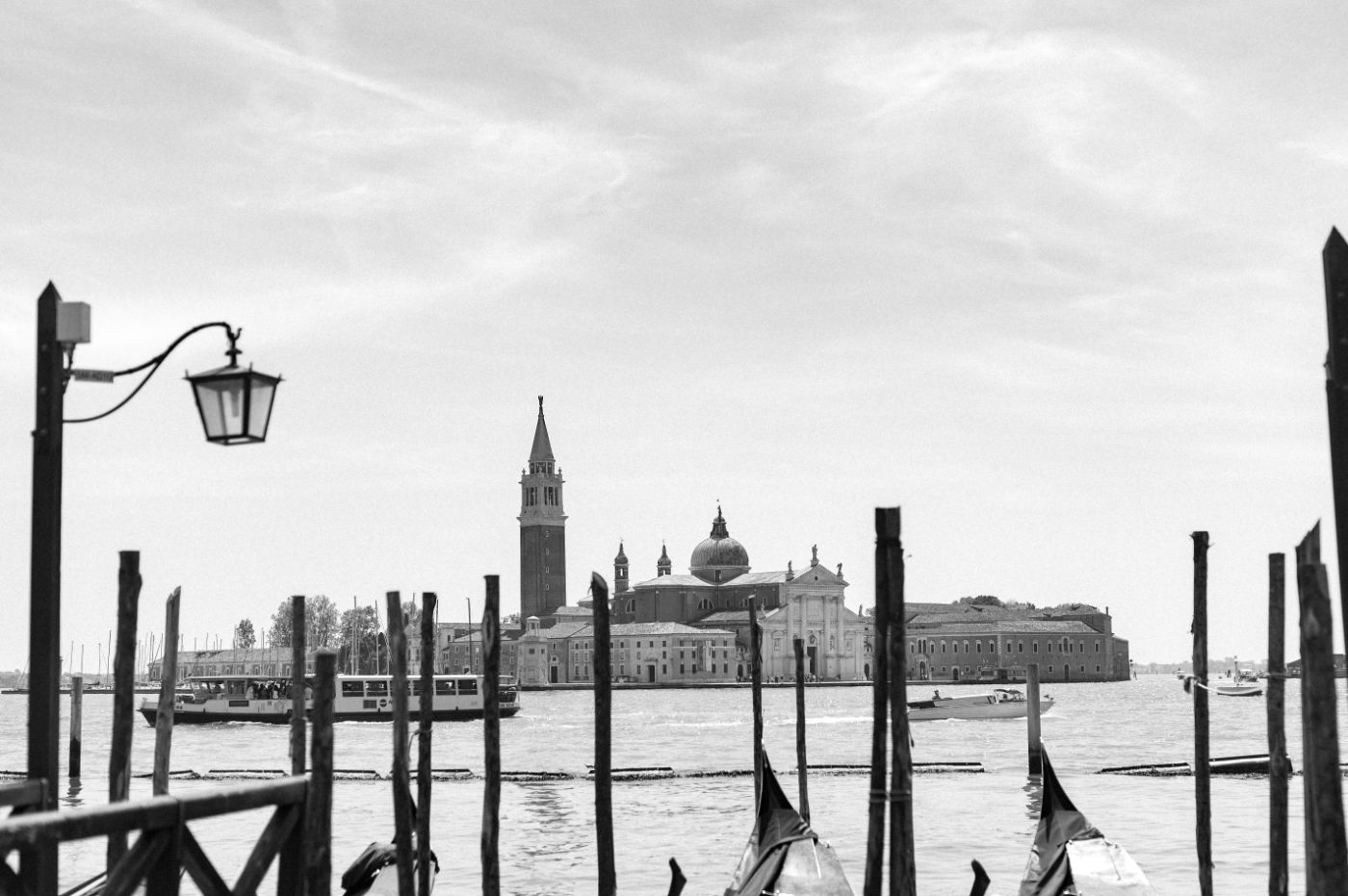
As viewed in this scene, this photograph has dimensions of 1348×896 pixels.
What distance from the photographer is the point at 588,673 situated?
11931 cm

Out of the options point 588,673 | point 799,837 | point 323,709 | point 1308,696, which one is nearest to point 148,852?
point 323,709

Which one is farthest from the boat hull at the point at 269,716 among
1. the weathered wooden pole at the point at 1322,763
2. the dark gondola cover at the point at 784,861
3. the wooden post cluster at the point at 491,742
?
the weathered wooden pole at the point at 1322,763

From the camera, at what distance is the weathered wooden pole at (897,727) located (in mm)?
9055

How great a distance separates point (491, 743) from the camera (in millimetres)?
12344

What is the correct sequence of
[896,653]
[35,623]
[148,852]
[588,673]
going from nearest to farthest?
[148,852] → [35,623] → [896,653] → [588,673]

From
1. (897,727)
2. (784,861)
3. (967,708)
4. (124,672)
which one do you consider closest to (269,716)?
(967,708)

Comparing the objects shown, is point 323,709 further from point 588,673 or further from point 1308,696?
point 588,673

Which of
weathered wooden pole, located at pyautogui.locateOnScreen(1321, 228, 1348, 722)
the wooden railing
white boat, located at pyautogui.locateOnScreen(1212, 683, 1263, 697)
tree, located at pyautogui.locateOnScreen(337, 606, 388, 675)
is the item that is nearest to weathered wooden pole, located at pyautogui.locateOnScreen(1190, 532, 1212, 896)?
weathered wooden pole, located at pyautogui.locateOnScreen(1321, 228, 1348, 722)

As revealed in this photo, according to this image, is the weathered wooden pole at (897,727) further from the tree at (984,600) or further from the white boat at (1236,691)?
the tree at (984,600)

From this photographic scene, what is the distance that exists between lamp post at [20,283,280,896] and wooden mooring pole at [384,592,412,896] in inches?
218

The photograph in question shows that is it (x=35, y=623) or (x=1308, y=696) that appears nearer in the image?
(x=35, y=623)

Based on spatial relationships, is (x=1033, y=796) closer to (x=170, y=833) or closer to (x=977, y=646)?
(x=170, y=833)

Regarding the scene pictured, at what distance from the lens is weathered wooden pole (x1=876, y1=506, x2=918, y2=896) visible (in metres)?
9.05

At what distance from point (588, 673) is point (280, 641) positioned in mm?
27416
